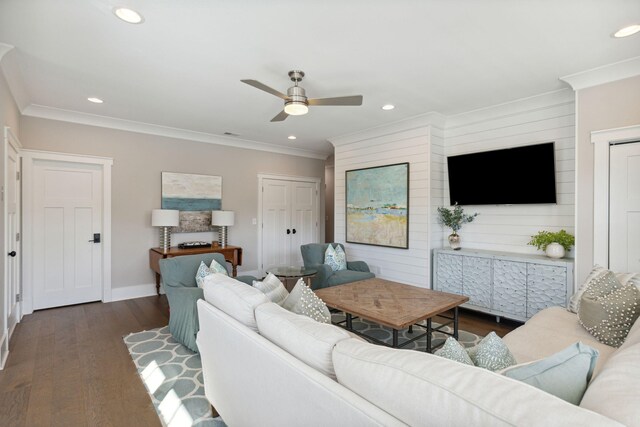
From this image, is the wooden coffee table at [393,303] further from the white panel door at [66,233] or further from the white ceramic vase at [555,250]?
the white panel door at [66,233]

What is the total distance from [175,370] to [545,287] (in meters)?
3.68

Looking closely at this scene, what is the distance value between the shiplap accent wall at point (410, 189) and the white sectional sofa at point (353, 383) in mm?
2501

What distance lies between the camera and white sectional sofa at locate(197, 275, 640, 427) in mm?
750

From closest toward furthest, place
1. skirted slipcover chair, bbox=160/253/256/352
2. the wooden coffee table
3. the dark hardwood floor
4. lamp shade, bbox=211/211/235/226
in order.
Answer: the dark hardwood floor, the wooden coffee table, skirted slipcover chair, bbox=160/253/256/352, lamp shade, bbox=211/211/235/226

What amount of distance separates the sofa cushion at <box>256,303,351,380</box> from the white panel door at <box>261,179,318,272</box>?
459 centimetres

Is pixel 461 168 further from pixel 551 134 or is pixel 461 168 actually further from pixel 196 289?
pixel 196 289

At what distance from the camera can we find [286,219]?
6547 millimetres

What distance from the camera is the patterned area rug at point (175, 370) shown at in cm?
210

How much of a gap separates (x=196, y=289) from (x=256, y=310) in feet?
5.35

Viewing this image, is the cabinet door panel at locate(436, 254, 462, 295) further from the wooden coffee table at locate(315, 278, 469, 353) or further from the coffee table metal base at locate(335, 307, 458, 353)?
the wooden coffee table at locate(315, 278, 469, 353)

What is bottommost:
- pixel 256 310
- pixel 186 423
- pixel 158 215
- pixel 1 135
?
pixel 186 423

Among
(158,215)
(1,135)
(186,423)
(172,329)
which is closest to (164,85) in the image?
(1,135)

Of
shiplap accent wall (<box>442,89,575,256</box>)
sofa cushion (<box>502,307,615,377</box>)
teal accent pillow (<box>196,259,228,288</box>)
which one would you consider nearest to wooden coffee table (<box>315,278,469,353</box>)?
sofa cushion (<box>502,307,615,377</box>)

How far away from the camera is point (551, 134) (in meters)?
3.66
